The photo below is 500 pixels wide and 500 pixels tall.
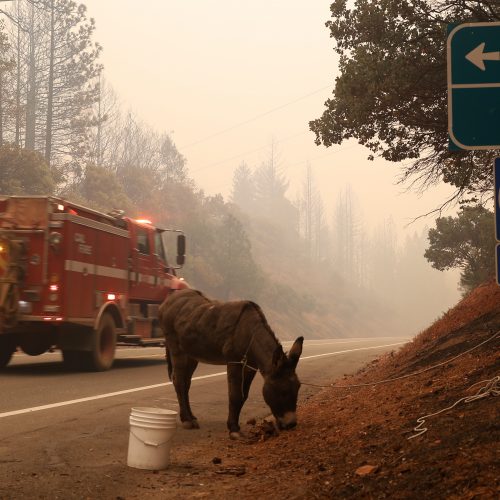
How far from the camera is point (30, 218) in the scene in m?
15.7

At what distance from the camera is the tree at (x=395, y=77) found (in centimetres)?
1545

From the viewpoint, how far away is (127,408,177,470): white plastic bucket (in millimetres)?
7023

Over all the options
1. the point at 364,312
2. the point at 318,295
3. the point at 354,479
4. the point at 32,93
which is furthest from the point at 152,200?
the point at 354,479

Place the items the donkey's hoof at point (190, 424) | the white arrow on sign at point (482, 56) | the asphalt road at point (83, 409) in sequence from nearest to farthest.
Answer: the white arrow on sign at point (482, 56) < the asphalt road at point (83, 409) < the donkey's hoof at point (190, 424)

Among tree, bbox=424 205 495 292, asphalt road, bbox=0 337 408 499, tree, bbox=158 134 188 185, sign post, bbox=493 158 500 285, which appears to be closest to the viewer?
sign post, bbox=493 158 500 285

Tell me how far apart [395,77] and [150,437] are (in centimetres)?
1038

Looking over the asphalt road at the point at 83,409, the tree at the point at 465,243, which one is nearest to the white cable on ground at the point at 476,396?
the asphalt road at the point at 83,409

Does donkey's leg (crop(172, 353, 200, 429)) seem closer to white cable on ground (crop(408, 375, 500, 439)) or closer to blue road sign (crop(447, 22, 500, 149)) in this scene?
white cable on ground (crop(408, 375, 500, 439))

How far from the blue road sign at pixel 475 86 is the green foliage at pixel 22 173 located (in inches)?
1565

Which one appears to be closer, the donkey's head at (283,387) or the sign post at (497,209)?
the sign post at (497,209)

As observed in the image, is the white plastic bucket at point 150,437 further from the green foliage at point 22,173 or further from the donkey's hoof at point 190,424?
the green foliage at point 22,173

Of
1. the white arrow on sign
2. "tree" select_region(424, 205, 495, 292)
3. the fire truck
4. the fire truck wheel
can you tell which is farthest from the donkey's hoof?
"tree" select_region(424, 205, 495, 292)

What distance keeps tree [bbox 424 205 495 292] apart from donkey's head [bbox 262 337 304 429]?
2275 cm

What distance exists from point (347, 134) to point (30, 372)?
8385mm
